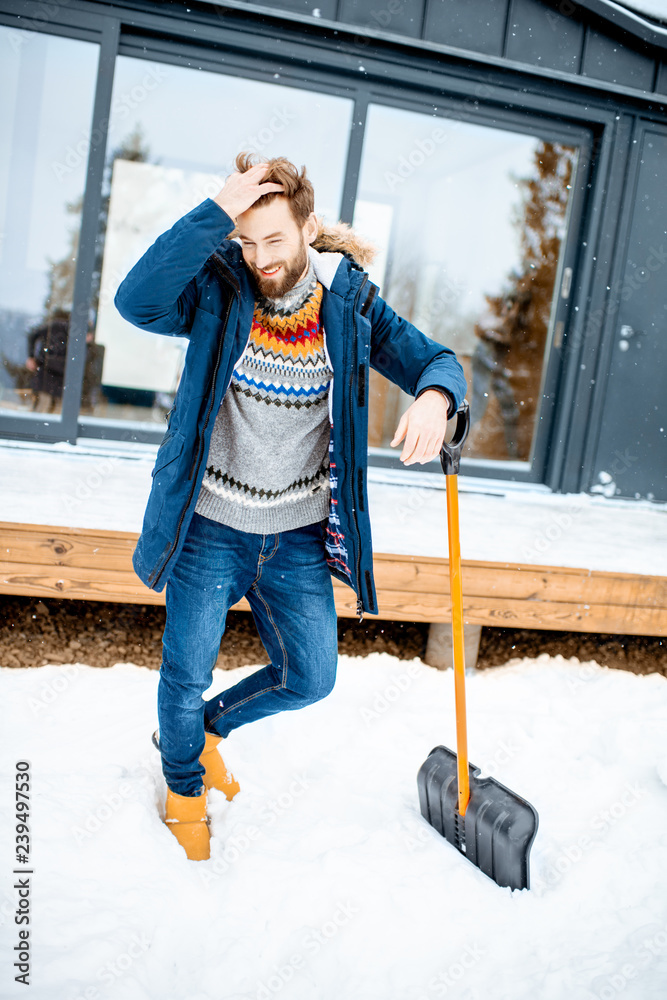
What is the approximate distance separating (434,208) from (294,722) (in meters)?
4.15

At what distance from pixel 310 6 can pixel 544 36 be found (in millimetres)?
1543

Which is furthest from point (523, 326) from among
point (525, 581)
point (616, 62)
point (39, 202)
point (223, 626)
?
point (223, 626)

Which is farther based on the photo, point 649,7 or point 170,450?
point 649,7

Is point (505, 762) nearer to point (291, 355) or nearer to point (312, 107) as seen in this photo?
point (291, 355)

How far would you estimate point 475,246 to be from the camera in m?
5.53

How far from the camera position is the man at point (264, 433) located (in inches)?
63.8

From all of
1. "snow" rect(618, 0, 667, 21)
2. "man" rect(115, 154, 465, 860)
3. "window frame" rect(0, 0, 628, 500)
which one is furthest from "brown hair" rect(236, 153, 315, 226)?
"snow" rect(618, 0, 667, 21)

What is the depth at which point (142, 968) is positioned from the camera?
5.02ft

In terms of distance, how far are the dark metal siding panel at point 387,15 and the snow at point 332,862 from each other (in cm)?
406

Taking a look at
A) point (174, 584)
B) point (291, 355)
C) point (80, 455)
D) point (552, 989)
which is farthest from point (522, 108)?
point (552, 989)

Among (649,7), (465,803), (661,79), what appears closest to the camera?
(465,803)

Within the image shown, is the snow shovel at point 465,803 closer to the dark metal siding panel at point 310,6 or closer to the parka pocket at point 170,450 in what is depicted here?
the parka pocket at point 170,450

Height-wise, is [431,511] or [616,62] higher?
[616,62]

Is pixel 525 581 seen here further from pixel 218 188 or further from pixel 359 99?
pixel 218 188
